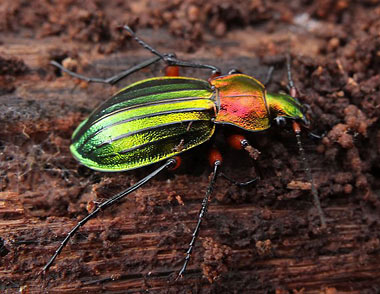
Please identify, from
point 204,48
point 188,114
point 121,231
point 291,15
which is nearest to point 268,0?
point 291,15

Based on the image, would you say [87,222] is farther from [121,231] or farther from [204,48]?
[204,48]

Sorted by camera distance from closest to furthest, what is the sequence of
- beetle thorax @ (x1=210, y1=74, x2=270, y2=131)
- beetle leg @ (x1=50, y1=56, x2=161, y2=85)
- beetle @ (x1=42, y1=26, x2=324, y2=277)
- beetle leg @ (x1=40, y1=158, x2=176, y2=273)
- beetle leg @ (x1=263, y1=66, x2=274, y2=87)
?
beetle leg @ (x1=40, y1=158, x2=176, y2=273)
beetle @ (x1=42, y1=26, x2=324, y2=277)
beetle thorax @ (x1=210, y1=74, x2=270, y2=131)
beetle leg @ (x1=50, y1=56, x2=161, y2=85)
beetle leg @ (x1=263, y1=66, x2=274, y2=87)

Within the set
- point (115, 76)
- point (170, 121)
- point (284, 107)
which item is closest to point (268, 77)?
point (284, 107)

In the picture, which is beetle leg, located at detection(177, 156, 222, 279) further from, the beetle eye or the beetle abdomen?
the beetle eye

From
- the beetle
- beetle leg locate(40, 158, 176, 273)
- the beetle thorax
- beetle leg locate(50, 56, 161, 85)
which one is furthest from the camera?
beetle leg locate(50, 56, 161, 85)

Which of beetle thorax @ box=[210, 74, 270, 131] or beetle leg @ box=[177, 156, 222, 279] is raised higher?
beetle thorax @ box=[210, 74, 270, 131]

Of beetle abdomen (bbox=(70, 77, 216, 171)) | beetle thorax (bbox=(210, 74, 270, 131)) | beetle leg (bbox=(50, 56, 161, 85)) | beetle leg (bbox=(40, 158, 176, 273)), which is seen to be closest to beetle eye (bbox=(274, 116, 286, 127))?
beetle thorax (bbox=(210, 74, 270, 131))
